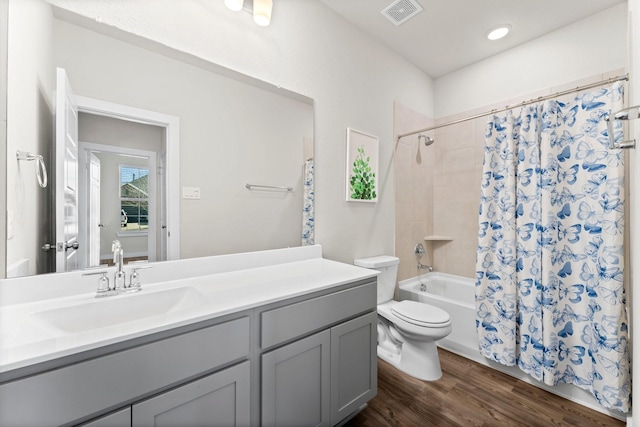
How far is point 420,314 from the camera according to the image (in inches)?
73.9

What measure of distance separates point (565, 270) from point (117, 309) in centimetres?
245

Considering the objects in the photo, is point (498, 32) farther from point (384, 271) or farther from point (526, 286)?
point (384, 271)

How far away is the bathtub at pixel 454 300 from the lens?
2.11 metres

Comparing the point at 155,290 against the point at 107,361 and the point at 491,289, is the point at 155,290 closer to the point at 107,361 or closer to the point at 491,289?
the point at 107,361

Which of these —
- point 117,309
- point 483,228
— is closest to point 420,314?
point 483,228

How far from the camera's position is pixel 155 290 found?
1.08m

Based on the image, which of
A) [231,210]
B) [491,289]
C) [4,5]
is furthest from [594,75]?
[4,5]

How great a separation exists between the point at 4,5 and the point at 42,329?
3.62 feet

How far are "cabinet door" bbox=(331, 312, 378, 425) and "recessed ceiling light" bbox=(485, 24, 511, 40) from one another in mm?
2385

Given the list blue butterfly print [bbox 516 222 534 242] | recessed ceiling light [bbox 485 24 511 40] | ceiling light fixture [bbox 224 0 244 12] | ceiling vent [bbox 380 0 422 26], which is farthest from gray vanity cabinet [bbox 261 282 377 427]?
recessed ceiling light [bbox 485 24 511 40]

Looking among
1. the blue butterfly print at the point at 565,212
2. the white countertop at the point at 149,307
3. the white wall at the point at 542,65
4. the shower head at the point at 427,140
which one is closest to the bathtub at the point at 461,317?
the blue butterfly print at the point at 565,212

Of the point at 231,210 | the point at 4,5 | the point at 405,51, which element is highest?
the point at 405,51

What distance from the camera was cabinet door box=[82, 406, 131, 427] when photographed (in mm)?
696

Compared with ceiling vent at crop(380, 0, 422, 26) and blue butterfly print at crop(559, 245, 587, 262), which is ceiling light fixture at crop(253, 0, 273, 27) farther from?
blue butterfly print at crop(559, 245, 587, 262)
